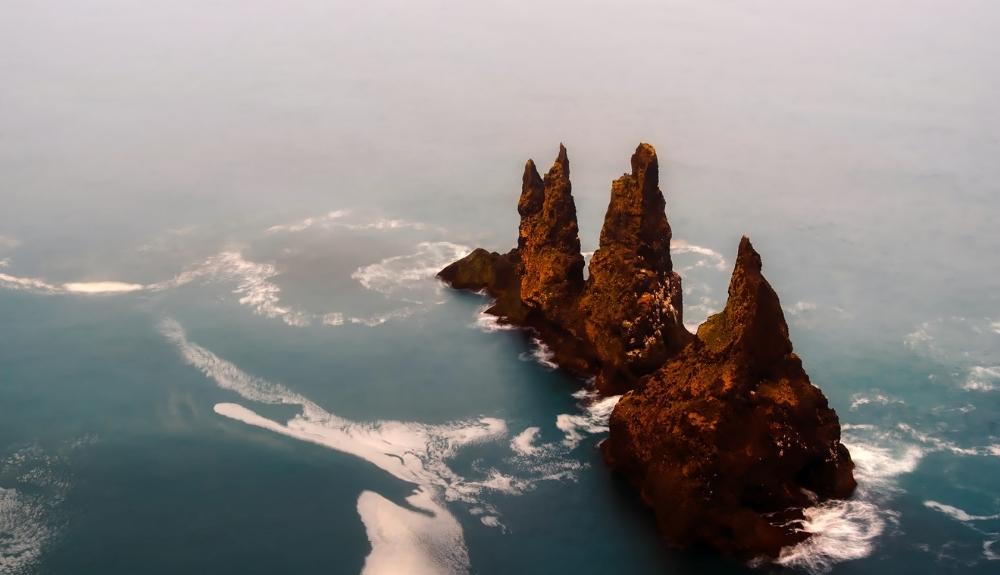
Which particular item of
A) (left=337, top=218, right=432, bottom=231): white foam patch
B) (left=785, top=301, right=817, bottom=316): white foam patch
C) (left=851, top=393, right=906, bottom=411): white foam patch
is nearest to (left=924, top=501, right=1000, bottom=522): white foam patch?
(left=851, top=393, right=906, bottom=411): white foam patch

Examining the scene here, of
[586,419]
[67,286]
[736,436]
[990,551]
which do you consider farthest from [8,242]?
[990,551]

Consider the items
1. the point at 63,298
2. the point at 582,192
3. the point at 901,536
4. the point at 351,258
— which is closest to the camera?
the point at 901,536

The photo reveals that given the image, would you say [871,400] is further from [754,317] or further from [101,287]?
[101,287]

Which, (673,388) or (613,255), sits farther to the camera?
(613,255)

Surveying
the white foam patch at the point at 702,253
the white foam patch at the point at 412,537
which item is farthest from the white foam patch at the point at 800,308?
the white foam patch at the point at 412,537

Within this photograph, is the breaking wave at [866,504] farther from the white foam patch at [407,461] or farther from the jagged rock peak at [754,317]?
the white foam patch at [407,461]

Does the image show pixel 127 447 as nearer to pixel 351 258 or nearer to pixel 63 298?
pixel 63 298

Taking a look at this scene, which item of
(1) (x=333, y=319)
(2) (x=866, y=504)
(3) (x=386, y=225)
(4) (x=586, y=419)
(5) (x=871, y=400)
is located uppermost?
(3) (x=386, y=225)

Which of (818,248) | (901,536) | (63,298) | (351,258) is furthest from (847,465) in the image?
(63,298)
